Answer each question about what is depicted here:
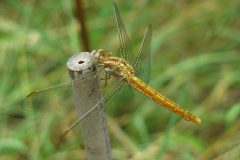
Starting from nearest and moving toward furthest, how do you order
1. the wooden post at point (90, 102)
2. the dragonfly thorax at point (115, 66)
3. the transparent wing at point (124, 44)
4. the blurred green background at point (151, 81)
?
1. the wooden post at point (90, 102)
2. the dragonfly thorax at point (115, 66)
3. the transparent wing at point (124, 44)
4. the blurred green background at point (151, 81)

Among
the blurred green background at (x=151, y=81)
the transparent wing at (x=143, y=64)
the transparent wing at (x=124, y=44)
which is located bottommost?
the transparent wing at (x=143, y=64)

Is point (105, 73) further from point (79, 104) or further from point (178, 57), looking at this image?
point (178, 57)

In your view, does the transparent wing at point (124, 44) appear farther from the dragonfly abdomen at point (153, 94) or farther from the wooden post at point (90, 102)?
the wooden post at point (90, 102)

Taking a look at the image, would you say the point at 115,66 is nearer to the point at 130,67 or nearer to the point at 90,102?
the point at 130,67

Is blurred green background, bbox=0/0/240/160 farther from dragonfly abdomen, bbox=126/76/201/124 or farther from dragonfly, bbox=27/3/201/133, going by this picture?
dragonfly, bbox=27/3/201/133

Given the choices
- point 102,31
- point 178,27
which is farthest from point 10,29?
point 178,27

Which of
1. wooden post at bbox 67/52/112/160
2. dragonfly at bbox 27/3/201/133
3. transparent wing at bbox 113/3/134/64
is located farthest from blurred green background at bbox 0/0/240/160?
wooden post at bbox 67/52/112/160

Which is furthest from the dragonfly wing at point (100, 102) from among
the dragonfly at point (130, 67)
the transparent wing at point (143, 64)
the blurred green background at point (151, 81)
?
the blurred green background at point (151, 81)

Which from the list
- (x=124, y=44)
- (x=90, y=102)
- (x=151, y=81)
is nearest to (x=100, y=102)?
(x=90, y=102)
